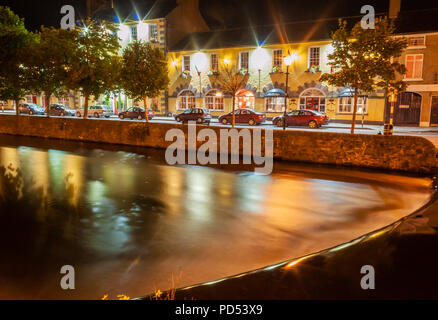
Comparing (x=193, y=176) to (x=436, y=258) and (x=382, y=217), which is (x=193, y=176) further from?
(x=436, y=258)

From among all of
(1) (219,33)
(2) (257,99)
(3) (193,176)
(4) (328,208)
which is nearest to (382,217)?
(4) (328,208)

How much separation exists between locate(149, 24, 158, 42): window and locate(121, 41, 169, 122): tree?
19875 millimetres

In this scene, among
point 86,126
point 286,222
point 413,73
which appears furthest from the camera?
point 413,73

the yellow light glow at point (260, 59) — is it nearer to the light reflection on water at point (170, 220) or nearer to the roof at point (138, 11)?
the roof at point (138, 11)

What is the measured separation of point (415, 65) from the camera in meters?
28.5

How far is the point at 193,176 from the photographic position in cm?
1222

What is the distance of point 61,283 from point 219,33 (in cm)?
3753

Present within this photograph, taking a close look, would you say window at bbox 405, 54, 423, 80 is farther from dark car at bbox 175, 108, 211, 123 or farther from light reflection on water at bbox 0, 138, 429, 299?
light reflection on water at bbox 0, 138, 429, 299

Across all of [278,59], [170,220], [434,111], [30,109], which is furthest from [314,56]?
[30,109]

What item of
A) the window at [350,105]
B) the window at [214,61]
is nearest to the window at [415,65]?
the window at [350,105]

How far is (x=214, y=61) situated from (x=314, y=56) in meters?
10.4

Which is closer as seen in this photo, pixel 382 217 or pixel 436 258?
pixel 436 258

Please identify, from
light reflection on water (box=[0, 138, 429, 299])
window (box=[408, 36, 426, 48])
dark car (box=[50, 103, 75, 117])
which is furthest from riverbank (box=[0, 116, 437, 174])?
dark car (box=[50, 103, 75, 117])

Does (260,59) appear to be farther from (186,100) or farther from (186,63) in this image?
(186,100)
